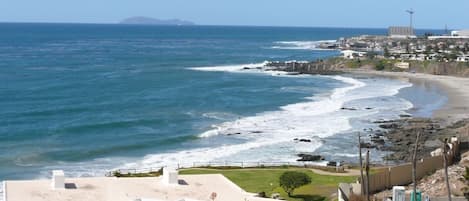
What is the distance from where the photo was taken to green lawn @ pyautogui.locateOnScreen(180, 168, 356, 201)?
31281 mm

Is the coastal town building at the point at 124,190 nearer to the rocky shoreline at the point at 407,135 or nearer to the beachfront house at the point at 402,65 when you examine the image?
the rocky shoreline at the point at 407,135

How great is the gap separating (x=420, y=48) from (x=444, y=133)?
96.0 m

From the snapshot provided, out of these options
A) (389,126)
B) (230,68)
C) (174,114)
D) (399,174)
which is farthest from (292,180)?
(230,68)

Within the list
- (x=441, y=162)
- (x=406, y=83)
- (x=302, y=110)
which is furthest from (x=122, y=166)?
(x=406, y=83)

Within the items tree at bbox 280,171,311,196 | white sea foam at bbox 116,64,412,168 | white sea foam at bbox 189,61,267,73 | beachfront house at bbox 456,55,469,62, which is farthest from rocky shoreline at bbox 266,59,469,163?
white sea foam at bbox 189,61,267,73

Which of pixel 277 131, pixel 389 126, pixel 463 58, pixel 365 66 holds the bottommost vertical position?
pixel 389 126

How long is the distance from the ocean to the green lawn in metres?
6.94

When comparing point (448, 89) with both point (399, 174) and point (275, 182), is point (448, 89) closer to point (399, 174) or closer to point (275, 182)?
point (275, 182)

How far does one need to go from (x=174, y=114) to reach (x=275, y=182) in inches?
1175

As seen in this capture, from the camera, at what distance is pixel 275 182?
34.0 m

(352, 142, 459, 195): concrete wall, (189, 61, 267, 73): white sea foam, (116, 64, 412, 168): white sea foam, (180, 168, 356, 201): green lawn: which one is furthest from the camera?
(189, 61, 267, 73): white sea foam

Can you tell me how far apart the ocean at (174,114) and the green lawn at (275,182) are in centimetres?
694

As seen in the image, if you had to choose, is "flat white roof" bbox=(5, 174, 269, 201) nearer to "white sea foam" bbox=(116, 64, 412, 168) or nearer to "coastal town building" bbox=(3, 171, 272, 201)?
"coastal town building" bbox=(3, 171, 272, 201)

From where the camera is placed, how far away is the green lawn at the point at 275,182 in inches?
1232
